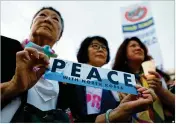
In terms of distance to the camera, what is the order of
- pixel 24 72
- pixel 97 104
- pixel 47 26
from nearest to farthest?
pixel 24 72
pixel 97 104
pixel 47 26

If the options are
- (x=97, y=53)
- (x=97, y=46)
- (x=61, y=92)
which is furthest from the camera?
(x=97, y=46)

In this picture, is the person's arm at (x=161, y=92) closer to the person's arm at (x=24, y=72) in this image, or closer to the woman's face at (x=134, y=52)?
the woman's face at (x=134, y=52)

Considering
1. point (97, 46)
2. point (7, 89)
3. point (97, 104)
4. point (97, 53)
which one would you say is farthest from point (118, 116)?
point (97, 46)

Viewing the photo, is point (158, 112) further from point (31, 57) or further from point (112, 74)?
point (31, 57)

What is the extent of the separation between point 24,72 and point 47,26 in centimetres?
78

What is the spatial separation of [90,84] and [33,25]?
86 cm

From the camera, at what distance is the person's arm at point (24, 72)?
47.3 inches

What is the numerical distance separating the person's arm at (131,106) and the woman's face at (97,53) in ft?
2.31

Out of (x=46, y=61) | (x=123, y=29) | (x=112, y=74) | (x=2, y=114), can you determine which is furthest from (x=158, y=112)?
(x=123, y=29)

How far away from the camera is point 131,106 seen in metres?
1.43

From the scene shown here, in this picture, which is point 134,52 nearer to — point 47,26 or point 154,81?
point 154,81

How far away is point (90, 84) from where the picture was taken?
1.36 meters

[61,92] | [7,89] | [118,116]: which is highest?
[7,89]

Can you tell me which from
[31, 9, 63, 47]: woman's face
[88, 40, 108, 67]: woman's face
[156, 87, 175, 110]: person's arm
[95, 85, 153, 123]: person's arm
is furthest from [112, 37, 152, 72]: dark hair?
[95, 85, 153, 123]: person's arm
